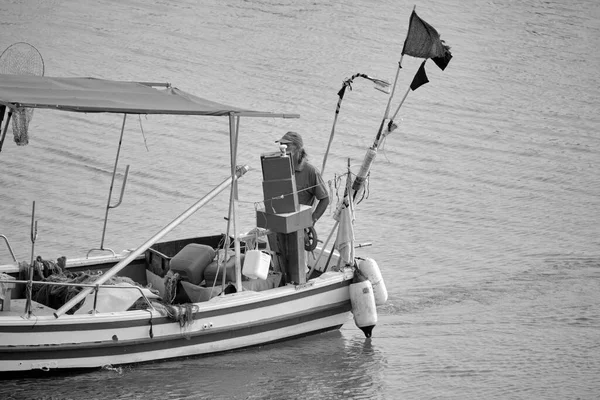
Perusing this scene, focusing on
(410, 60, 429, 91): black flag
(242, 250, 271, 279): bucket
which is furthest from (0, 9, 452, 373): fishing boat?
(410, 60, 429, 91): black flag

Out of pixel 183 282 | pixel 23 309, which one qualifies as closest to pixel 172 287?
pixel 183 282

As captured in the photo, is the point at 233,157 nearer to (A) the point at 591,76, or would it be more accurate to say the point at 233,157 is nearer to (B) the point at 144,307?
(B) the point at 144,307

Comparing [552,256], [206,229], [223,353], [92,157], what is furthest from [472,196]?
[223,353]

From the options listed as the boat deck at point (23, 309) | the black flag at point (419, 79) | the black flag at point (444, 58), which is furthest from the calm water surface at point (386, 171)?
the black flag at point (444, 58)

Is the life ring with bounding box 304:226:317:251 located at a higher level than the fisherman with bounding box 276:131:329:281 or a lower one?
lower

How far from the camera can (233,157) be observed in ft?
32.7

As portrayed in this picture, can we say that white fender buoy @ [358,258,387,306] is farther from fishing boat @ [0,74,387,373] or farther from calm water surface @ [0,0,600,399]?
calm water surface @ [0,0,600,399]

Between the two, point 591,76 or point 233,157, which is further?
point 591,76

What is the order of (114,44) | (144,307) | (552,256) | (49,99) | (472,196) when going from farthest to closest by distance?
(114,44) → (472,196) → (552,256) → (144,307) → (49,99)

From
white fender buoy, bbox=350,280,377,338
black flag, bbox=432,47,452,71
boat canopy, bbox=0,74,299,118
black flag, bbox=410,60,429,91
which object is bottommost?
white fender buoy, bbox=350,280,377,338

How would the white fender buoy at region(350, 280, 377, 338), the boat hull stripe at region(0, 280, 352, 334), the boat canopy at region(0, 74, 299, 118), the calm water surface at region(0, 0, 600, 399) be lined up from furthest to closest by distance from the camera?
the white fender buoy at region(350, 280, 377, 338) → the calm water surface at region(0, 0, 600, 399) → the boat canopy at region(0, 74, 299, 118) → the boat hull stripe at region(0, 280, 352, 334)

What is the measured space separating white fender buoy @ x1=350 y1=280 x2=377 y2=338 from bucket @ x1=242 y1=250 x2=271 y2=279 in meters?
1.12

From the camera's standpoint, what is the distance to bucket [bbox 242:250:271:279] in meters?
10.2

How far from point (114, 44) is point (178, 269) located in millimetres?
13523
